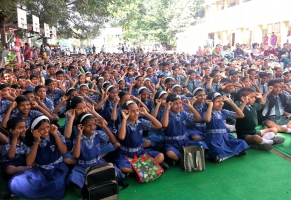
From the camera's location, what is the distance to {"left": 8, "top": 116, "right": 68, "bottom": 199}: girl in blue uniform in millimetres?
2742

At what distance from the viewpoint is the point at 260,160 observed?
138 inches

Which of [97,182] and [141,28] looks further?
[141,28]

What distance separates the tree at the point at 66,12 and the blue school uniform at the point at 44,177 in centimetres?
611

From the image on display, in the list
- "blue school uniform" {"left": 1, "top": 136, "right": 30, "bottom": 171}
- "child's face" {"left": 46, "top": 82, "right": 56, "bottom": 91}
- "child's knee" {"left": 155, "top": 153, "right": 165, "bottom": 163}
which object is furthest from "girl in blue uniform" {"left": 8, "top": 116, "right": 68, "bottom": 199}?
"child's face" {"left": 46, "top": 82, "right": 56, "bottom": 91}

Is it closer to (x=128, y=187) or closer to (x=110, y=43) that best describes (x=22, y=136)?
(x=128, y=187)

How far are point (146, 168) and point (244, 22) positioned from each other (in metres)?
15.0

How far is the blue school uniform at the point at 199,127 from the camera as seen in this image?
12.9ft

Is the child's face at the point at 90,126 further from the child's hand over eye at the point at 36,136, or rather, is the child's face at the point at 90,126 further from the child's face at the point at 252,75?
the child's face at the point at 252,75

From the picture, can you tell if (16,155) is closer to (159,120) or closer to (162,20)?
(159,120)

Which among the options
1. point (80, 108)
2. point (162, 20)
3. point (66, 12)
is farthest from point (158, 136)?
point (162, 20)

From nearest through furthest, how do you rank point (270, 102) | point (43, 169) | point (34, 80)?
point (43, 169) < point (270, 102) < point (34, 80)

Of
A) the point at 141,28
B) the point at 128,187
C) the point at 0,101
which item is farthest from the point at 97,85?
the point at 141,28

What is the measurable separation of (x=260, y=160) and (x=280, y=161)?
0.77 feet

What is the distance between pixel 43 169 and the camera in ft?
9.65
